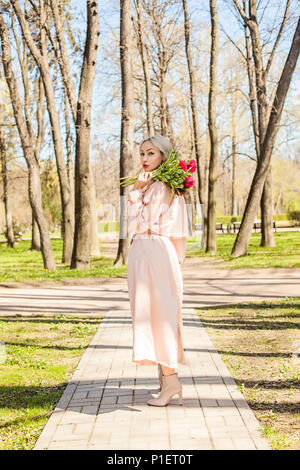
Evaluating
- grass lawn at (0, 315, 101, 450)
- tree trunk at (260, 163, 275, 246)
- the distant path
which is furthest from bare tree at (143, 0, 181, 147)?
grass lawn at (0, 315, 101, 450)

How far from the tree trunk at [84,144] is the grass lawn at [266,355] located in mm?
7657

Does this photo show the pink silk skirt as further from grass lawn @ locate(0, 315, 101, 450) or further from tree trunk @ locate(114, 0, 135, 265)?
tree trunk @ locate(114, 0, 135, 265)

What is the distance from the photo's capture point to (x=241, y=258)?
18.2m

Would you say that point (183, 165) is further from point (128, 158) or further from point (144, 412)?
point (128, 158)

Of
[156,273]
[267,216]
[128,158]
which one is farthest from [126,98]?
[156,273]

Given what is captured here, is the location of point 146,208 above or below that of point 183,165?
below

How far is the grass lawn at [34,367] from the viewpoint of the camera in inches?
177

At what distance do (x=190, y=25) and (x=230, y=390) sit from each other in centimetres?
2041

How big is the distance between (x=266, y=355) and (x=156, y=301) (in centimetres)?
249

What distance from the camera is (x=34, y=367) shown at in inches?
254

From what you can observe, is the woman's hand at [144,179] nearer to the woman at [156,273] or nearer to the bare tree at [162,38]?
the woman at [156,273]

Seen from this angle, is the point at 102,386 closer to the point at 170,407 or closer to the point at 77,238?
the point at 170,407

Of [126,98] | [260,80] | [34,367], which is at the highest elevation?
[260,80]

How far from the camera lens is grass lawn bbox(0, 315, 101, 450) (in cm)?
451
